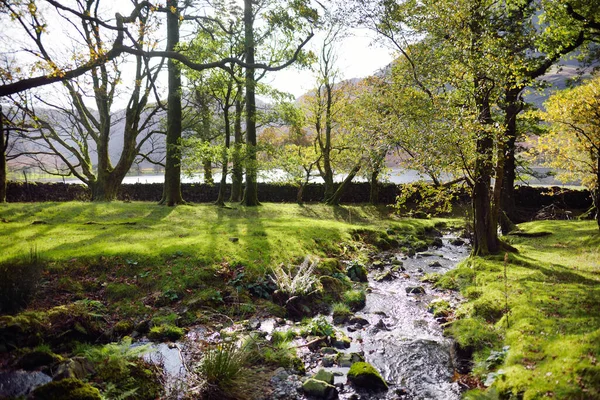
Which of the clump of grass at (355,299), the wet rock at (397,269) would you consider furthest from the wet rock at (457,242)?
the clump of grass at (355,299)

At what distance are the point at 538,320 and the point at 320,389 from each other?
455 centimetres

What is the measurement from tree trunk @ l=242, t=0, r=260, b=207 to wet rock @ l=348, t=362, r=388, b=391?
17152 millimetres

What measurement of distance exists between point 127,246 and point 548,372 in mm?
11175

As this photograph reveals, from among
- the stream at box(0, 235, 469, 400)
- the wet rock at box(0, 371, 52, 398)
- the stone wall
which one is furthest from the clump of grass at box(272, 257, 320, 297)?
the stone wall

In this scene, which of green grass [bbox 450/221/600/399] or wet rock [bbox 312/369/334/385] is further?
wet rock [bbox 312/369/334/385]

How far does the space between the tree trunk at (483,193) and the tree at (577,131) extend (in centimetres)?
326

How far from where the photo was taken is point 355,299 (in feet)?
34.6

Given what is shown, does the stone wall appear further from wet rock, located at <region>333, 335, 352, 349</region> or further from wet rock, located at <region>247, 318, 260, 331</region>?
wet rock, located at <region>333, 335, 352, 349</region>

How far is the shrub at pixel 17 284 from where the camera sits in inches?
307

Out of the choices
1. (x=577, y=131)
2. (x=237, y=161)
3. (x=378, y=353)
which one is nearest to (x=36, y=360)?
(x=378, y=353)

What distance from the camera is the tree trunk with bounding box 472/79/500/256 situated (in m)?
12.4

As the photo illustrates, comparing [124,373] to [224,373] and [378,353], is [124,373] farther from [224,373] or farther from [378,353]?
[378,353]

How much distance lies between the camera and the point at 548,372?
523cm

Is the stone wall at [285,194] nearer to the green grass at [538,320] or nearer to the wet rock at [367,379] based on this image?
the green grass at [538,320]
